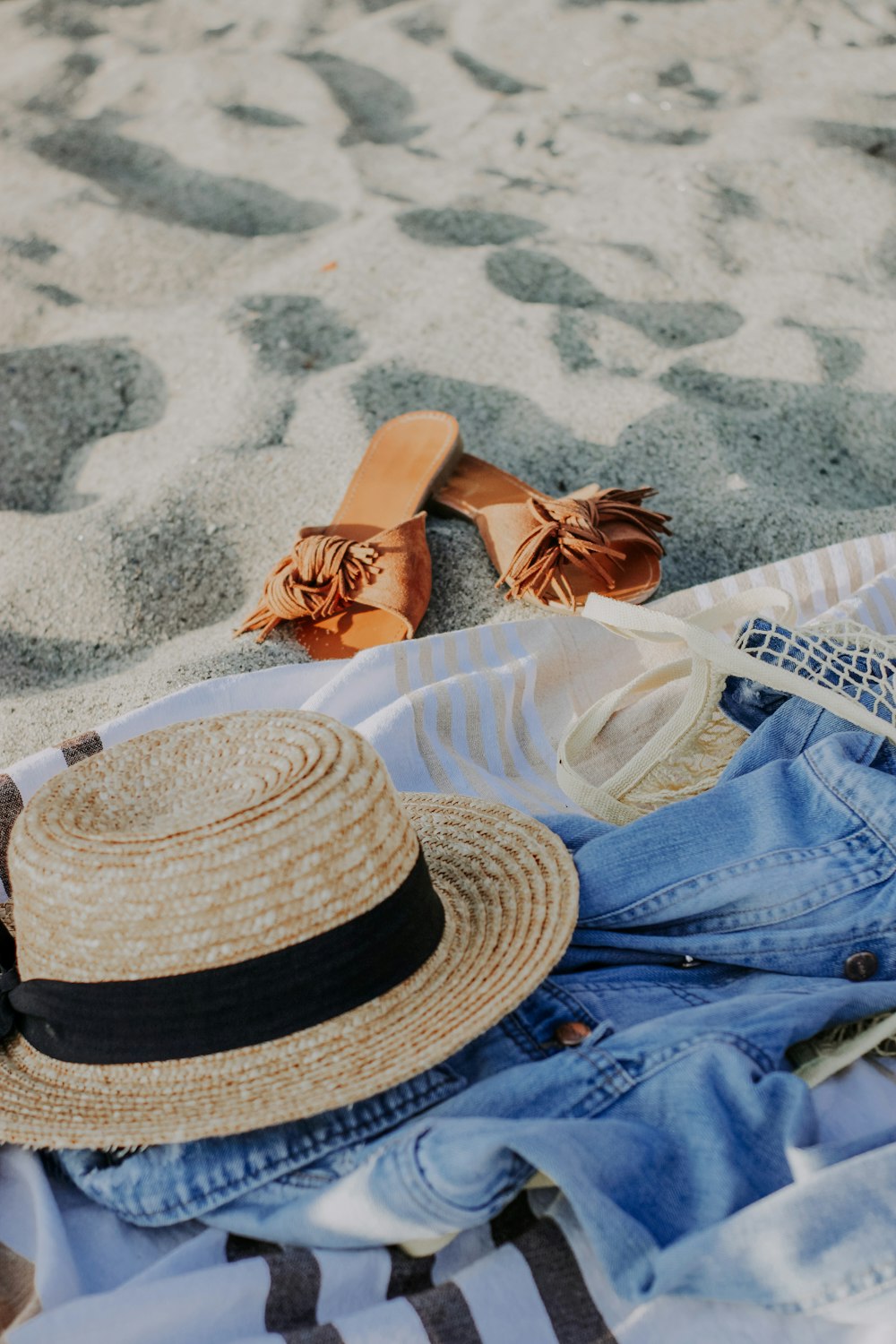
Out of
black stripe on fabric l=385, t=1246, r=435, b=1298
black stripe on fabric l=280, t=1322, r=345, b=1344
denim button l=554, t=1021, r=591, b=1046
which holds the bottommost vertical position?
black stripe on fabric l=385, t=1246, r=435, b=1298

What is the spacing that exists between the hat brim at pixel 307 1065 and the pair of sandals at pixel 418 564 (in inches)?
32.2

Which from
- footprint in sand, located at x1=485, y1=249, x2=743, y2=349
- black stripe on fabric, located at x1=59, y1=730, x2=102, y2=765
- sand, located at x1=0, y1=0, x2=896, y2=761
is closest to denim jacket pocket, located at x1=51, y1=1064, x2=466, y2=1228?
black stripe on fabric, located at x1=59, y1=730, x2=102, y2=765

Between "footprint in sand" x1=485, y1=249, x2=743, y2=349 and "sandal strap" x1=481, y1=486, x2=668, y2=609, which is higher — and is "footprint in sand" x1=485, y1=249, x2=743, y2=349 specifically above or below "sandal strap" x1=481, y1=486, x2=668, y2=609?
above

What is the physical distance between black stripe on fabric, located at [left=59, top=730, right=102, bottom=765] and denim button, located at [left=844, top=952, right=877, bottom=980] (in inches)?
34.2

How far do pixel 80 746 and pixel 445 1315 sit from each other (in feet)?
2.65

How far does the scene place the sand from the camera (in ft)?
6.49

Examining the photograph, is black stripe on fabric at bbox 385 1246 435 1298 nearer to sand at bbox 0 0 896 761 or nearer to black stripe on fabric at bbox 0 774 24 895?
black stripe on fabric at bbox 0 774 24 895

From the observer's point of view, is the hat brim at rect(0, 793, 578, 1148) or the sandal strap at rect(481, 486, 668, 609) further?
the sandal strap at rect(481, 486, 668, 609)

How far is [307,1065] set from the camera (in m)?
0.89

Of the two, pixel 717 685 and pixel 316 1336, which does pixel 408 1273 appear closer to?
pixel 316 1336

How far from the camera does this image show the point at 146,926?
34.5 inches

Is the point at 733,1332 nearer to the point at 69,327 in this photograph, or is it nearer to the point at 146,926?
the point at 146,926

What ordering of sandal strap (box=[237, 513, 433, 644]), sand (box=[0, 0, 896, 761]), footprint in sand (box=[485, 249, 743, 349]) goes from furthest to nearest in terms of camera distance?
footprint in sand (box=[485, 249, 743, 349]), sand (box=[0, 0, 896, 761]), sandal strap (box=[237, 513, 433, 644])

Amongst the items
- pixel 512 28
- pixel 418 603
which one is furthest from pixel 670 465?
pixel 512 28
